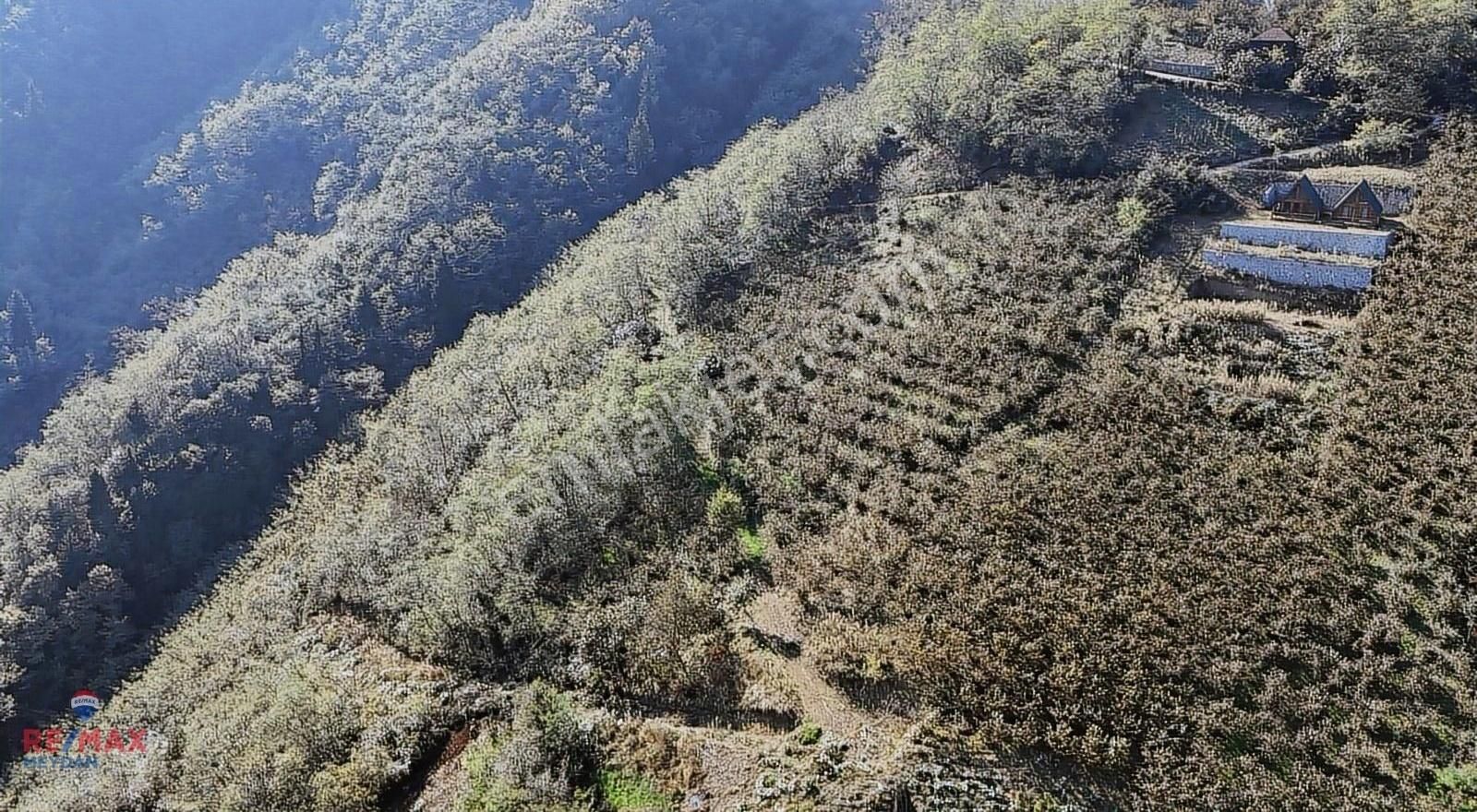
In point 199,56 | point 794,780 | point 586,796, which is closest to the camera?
point 794,780

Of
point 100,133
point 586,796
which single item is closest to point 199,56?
point 100,133

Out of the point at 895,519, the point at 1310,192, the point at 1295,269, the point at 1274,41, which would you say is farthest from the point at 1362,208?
the point at 895,519

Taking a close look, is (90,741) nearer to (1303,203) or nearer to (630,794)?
(630,794)

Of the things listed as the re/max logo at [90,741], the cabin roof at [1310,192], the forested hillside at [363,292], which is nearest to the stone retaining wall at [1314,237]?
the cabin roof at [1310,192]

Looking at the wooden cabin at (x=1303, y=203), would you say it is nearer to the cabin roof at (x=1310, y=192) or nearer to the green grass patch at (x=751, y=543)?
the cabin roof at (x=1310, y=192)

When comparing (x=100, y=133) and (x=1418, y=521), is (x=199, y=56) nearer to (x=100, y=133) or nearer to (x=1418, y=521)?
(x=100, y=133)

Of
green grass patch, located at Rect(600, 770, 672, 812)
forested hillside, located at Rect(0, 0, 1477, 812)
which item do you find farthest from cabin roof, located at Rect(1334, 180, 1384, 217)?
green grass patch, located at Rect(600, 770, 672, 812)

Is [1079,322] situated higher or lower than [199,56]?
lower
